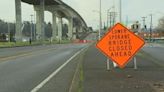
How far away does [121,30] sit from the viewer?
64.3 ft

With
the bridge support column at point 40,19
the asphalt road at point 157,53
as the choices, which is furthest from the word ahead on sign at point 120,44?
the bridge support column at point 40,19

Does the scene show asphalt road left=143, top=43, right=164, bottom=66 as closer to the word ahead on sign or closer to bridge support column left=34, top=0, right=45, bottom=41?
the word ahead on sign

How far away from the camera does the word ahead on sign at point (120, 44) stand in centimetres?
1934

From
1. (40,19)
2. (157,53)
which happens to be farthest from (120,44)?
(40,19)

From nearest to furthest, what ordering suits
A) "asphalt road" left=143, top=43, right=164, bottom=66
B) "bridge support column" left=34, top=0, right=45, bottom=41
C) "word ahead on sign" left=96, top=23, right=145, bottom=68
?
1. "word ahead on sign" left=96, top=23, right=145, bottom=68
2. "asphalt road" left=143, top=43, right=164, bottom=66
3. "bridge support column" left=34, top=0, right=45, bottom=41

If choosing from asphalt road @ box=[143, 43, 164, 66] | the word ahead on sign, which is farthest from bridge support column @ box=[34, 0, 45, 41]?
the word ahead on sign

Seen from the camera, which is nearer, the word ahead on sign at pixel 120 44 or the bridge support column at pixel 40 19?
the word ahead on sign at pixel 120 44

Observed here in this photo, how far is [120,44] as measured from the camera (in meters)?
19.4

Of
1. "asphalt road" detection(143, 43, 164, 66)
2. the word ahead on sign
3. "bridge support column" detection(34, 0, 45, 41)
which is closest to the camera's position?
the word ahead on sign

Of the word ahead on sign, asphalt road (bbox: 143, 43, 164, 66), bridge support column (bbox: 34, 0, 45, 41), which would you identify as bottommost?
asphalt road (bbox: 143, 43, 164, 66)

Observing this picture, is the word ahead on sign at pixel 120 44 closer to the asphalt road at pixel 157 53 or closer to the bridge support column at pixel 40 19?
the asphalt road at pixel 157 53

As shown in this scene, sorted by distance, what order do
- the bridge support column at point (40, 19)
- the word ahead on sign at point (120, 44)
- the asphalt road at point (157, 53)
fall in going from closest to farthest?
the word ahead on sign at point (120, 44) → the asphalt road at point (157, 53) → the bridge support column at point (40, 19)

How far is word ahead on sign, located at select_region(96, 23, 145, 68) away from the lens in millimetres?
19344

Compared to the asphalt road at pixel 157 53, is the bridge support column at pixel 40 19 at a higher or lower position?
higher
